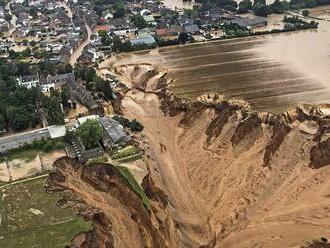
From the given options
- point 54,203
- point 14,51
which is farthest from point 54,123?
point 14,51

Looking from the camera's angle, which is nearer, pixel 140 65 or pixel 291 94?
→ pixel 291 94

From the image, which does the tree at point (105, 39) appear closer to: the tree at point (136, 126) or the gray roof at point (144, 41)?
the gray roof at point (144, 41)

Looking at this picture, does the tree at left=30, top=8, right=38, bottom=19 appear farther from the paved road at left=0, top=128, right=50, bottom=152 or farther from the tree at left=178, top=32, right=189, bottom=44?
the paved road at left=0, top=128, right=50, bottom=152

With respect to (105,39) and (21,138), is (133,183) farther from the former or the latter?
(105,39)

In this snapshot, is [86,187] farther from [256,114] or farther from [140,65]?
[140,65]

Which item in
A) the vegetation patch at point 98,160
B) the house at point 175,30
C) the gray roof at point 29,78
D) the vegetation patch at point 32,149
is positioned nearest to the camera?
the vegetation patch at point 98,160

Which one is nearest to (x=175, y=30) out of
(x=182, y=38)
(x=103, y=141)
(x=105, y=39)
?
(x=182, y=38)

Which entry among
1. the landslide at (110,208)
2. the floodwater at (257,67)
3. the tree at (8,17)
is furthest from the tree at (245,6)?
the landslide at (110,208)
